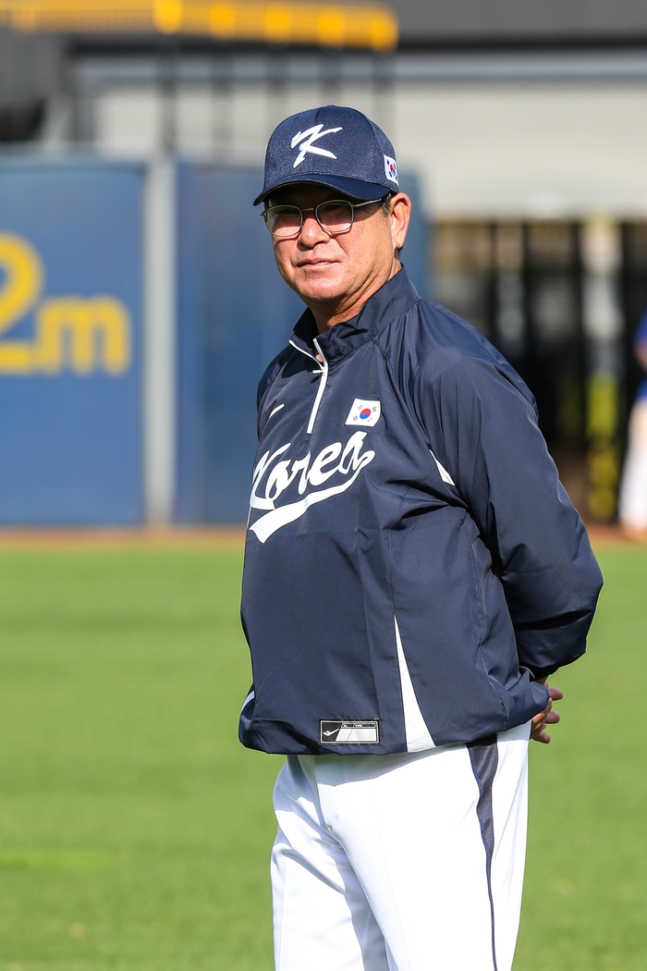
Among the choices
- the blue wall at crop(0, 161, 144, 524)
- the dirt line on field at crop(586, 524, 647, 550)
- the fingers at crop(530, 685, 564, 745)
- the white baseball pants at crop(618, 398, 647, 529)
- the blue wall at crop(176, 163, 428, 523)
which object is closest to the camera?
the fingers at crop(530, 685, 564, 745)

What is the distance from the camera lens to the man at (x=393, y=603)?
2221 mm

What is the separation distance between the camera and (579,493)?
16234mm

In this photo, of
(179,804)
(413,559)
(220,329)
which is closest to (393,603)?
(413,559)

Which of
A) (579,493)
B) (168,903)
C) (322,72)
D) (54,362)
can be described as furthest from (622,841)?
(322,72)

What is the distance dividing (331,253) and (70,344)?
12.0 metres

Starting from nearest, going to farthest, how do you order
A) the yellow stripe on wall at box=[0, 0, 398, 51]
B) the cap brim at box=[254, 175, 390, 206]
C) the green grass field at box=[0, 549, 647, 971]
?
the cap brim at box=[254, 175, 390, 206] → the green grass field at box=[0, 549, 647, 971] → the yellow stripe on wall at box=[0, 0, 398, 51]

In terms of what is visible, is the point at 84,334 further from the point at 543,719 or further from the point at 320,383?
the point at 543,719

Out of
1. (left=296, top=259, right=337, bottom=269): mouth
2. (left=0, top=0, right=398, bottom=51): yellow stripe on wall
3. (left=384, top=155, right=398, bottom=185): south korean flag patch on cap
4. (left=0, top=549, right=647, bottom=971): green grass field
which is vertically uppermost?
(left=0, top=0, right=398, bottom=51): yellow stripe on wall

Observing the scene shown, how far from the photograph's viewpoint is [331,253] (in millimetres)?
2393

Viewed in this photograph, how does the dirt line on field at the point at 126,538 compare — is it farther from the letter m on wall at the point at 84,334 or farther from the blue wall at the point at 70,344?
the letter m on wall at the point at 84,334

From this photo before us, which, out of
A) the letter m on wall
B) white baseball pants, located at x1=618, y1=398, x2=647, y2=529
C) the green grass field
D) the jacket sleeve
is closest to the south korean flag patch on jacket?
the jacket sleeve

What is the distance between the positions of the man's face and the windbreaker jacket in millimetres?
66

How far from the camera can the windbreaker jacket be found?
2219 millimetres

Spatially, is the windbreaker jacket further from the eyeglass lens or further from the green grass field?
the green grass field
